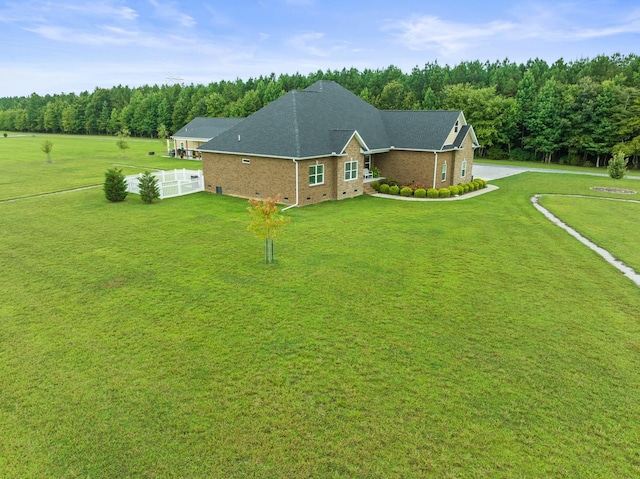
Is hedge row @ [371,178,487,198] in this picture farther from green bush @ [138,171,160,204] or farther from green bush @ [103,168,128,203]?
green bush @ [103,168,128,203]

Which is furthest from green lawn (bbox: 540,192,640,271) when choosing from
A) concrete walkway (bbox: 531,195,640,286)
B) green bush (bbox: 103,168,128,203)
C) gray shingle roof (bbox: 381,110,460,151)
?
green bush (bbox: 103,168,128,203)

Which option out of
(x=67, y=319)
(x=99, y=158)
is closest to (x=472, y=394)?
(x=67, y=319)

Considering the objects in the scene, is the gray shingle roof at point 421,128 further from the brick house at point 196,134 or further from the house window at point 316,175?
the brick house at point 196,134

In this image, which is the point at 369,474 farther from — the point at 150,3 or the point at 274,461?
the point at 150,3

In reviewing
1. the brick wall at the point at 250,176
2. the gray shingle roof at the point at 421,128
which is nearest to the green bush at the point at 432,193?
the gray shingle roof at the point at 421,128

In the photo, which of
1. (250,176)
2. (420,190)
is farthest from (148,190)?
(420,190)

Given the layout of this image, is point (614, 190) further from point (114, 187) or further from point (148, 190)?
point (114, 187)
